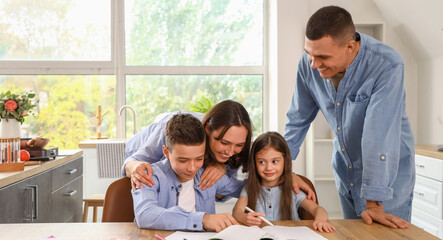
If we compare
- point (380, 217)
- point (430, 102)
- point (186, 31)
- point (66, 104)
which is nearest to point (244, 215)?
point (380, 217)

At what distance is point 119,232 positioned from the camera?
125 cm

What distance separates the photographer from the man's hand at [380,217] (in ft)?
4.29

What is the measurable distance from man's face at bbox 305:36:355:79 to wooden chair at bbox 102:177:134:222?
813mm

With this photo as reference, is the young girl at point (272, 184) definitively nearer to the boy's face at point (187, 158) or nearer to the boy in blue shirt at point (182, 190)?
the boy in blue shirt at point (182, 190)

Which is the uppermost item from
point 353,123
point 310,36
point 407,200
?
point 310,36

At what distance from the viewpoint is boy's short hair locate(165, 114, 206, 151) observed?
4.88 feet

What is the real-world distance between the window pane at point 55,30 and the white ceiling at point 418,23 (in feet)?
8.62

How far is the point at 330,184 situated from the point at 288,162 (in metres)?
2.54

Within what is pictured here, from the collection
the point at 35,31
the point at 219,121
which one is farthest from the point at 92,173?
the point at 219,121

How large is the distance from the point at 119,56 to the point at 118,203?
2878 millimetres

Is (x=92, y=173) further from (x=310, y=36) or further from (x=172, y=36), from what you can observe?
(x=310, y=36)

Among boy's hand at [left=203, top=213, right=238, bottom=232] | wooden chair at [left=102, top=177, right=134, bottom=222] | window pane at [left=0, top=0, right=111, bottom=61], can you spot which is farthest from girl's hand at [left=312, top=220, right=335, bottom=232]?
window pane at [left=0, top=0, right=111, bottom=61]

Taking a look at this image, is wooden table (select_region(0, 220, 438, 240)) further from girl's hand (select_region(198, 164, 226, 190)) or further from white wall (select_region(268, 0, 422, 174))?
white wall (select_region(268, 0, 422, 174))

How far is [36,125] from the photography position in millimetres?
4215
